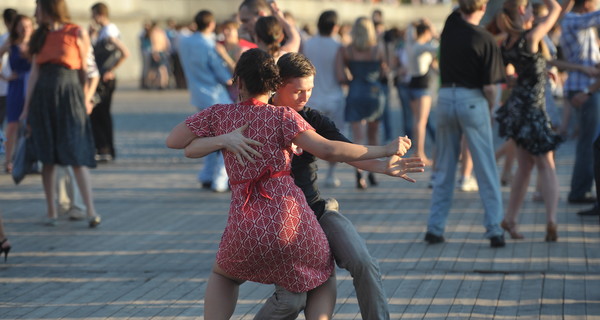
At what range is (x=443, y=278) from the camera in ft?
23.5

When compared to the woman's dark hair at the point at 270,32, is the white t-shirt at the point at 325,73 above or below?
below

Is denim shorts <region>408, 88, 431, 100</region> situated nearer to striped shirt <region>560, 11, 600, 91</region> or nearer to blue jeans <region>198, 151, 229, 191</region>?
blue jeans <region>198, 151, 229, 191</region>

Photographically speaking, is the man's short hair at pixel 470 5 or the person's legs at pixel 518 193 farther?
the person's legs at pixel 518 193

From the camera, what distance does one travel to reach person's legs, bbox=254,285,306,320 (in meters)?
4.90

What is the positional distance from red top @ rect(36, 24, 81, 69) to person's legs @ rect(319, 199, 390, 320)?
187 inches

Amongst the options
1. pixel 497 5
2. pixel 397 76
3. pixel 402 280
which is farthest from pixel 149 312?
pixel 397 76

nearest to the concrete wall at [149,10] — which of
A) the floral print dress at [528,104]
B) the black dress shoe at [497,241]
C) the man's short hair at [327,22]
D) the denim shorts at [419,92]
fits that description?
the denim shorts at [419,92]

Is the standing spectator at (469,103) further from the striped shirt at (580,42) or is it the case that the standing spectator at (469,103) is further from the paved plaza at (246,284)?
the striped shirt at (580,42)

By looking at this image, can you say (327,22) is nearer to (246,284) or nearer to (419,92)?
(419,92)

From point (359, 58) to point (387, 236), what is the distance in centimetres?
366

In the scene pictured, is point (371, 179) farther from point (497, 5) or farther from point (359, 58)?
point (497, 5)

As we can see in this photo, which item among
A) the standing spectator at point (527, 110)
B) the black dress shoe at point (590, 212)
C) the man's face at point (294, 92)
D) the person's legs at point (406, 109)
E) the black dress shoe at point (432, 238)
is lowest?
the person's legs at point (406, 109)

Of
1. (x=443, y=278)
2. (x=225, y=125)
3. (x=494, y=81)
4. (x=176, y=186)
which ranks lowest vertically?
(x=176, y=186)

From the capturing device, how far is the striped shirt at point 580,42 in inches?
391
